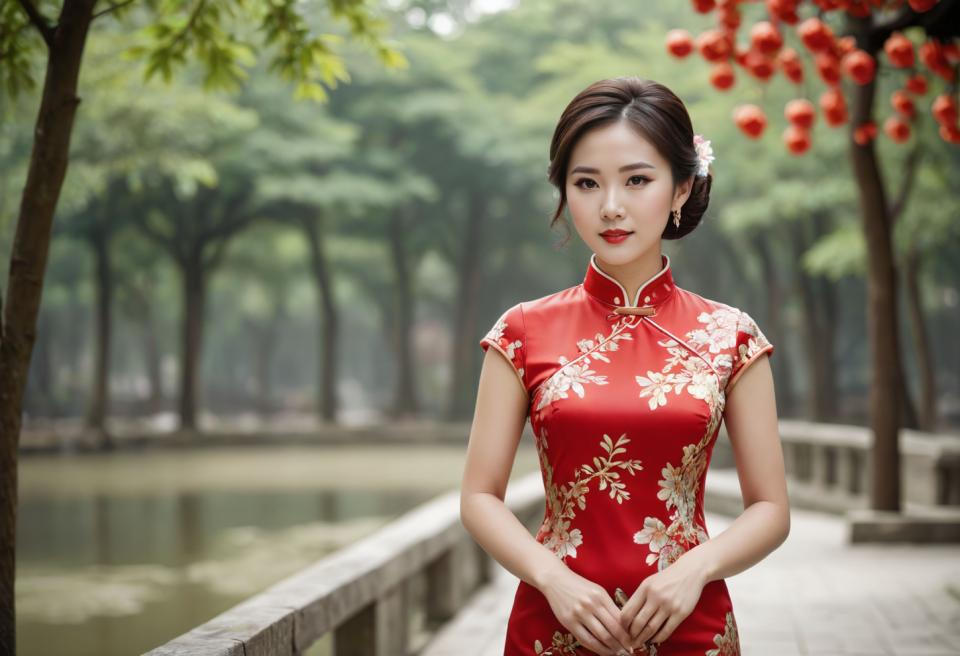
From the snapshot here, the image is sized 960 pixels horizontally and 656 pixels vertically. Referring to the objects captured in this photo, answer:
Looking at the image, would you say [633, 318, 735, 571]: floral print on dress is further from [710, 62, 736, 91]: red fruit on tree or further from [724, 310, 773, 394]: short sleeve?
[710, 62, 736, 91]: red fruit on tree

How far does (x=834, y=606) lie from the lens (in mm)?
6949

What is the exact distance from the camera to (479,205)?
2988 cm

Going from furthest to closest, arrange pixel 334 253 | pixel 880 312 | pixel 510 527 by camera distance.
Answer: pixel 334 253 < pixel 880 312 < pixel 510 527

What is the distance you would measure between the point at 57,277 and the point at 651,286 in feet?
104

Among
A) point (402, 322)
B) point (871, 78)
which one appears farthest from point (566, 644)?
point (402, 322)

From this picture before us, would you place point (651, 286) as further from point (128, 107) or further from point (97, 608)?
point (128, 107)

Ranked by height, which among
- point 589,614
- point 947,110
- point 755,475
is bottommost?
point 589,614

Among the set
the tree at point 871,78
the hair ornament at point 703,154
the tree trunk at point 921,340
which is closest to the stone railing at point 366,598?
the hair ornament at point 703,154

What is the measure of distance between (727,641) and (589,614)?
0.40 metres

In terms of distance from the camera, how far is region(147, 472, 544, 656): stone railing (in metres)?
3.69

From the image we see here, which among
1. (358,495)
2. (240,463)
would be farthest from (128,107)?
(358,495)

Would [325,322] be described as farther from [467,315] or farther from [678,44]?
[678,44]

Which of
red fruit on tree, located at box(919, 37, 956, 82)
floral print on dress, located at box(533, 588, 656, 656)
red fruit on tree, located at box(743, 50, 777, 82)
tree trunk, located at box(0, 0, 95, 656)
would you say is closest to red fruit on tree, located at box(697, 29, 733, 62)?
red fruit on tree, located at box(743, 50, 777, 82)

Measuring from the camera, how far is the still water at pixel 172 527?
8.52 metres
